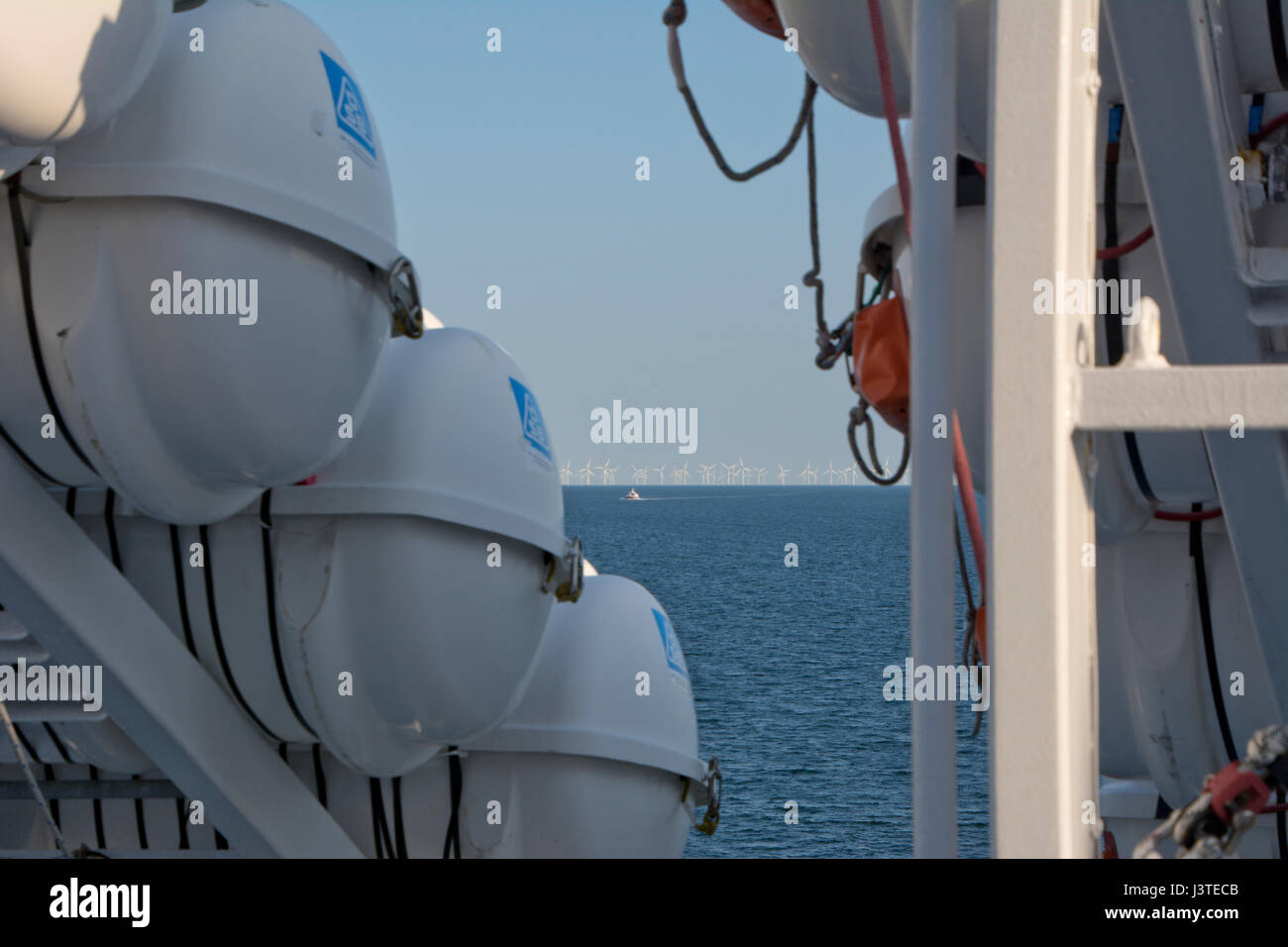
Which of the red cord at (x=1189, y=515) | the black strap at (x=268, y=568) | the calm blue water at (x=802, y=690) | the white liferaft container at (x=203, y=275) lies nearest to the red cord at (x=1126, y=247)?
the red cord at (x=1189, y=515)

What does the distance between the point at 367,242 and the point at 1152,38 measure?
2.02 metres

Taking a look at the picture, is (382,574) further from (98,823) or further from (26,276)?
(98,823)

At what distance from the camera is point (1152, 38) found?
1956mm

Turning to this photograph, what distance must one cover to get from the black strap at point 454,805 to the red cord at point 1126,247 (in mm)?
2692

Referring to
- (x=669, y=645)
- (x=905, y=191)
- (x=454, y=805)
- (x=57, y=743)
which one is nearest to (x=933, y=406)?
(x=905, y=191)

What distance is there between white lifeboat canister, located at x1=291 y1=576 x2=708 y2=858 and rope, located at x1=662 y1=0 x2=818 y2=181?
2.21 m

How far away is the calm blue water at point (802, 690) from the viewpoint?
112 ft

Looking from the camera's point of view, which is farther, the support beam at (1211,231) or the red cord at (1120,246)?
the red cord at (1120,246)

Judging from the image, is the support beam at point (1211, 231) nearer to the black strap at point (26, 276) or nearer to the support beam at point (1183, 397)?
the support beam at point (1183, 397)

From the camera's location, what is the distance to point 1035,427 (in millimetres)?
1448

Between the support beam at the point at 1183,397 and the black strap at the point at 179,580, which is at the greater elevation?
the black strap at the point at 179,580
